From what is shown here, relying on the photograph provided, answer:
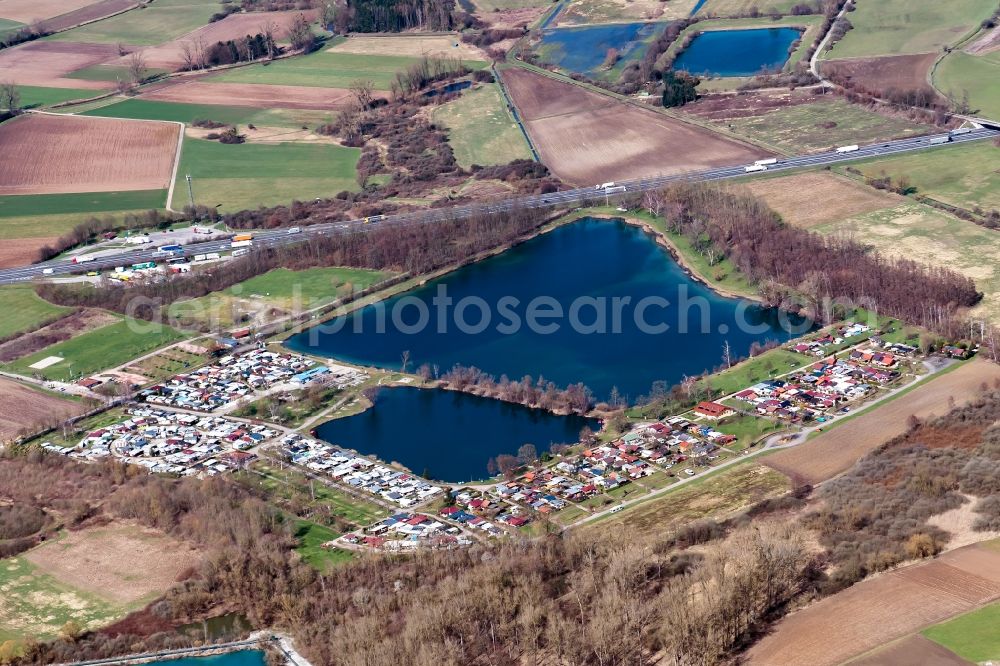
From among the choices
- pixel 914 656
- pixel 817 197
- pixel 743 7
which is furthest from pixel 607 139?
pixel 914 656

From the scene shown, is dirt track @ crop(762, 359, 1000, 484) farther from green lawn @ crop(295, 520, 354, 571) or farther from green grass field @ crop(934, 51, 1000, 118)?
green grass field @ crop(934, 51, 1000, 118)

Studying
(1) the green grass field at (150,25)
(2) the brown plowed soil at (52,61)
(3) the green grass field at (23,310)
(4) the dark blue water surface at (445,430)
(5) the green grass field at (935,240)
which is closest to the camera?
(4) the dark blue water surface at (445,430)

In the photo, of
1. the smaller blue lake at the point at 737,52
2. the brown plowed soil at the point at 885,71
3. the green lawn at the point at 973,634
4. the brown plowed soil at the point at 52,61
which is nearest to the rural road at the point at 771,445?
the green lawn at the point at 973,634

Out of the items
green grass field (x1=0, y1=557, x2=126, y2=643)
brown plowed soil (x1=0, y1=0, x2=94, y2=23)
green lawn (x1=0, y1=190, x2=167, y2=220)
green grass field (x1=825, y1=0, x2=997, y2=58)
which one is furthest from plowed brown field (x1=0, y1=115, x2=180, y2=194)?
green grass field (x1=825, y1=0, x2=997, y2=58)

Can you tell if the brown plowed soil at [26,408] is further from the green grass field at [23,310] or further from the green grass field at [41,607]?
the green grass field at [41,607]

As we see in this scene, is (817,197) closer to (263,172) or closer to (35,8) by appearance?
(263,172)

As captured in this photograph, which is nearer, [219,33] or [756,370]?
[756,370]
